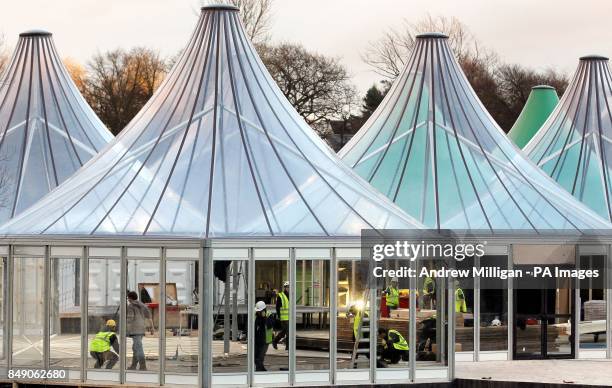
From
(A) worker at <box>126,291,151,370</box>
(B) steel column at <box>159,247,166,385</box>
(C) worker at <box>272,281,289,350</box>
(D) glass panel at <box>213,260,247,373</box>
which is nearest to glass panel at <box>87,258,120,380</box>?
(A) worker at <box>126,291,151,370</box>

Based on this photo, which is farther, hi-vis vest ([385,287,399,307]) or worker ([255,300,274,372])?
hi-vis vest ([385,287,399,307])

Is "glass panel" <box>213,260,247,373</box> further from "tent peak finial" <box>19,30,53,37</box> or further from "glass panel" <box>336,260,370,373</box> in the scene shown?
"tent peak finial" <box>19,30,53,37</box>

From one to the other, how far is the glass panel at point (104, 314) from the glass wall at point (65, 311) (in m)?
0.30

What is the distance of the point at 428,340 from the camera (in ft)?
123

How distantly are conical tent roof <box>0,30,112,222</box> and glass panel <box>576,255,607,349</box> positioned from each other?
13.8 metres

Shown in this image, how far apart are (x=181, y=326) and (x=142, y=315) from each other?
2.77 feet

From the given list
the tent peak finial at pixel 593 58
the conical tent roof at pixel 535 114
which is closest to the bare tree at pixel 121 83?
the conical tent roof at pixel 535 114

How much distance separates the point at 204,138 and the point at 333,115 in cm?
6385

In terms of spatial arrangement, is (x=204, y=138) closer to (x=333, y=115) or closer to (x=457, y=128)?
(x=457, y=128)

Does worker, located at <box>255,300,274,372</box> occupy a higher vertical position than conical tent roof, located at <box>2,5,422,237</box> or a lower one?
lower

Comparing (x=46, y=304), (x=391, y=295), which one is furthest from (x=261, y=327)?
(x=46, y=304)

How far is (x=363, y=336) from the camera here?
120ft

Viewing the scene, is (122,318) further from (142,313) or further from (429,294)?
(429,294)

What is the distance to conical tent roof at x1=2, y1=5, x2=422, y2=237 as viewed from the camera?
36.9 metres
